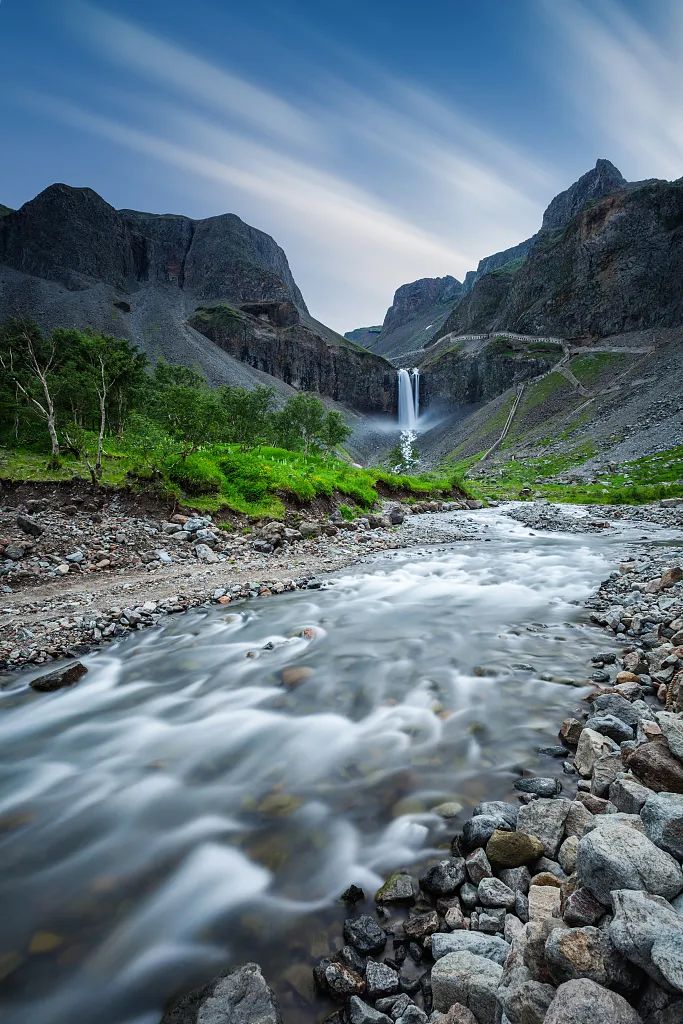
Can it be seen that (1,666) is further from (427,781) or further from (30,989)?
(427,781)

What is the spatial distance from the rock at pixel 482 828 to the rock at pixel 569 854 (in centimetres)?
50

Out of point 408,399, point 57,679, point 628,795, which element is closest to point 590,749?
point 628,795

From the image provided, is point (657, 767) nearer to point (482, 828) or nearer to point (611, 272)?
point (482, 828)

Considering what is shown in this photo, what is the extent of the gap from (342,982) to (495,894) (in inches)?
45.7

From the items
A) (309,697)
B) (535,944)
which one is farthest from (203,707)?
(535,944)

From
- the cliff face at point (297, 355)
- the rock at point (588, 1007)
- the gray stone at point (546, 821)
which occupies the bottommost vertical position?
the gray stone at point (546, 821)

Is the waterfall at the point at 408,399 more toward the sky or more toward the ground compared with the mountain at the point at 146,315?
more toward the ground

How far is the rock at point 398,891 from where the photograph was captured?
11.3ft

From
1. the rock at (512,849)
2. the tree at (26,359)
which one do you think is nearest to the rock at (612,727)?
the rock at (512,849)

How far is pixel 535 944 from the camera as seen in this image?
229cm

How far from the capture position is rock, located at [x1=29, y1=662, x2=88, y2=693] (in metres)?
7.04

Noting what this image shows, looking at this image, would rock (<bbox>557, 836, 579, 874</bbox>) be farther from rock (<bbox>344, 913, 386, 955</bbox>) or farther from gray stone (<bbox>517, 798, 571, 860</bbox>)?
rock (<bbox>344, 913, 386, 955</bbox>)

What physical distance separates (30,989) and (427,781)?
3540 mm

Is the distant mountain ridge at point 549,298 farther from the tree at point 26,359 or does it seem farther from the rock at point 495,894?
the rock at point 495,894
